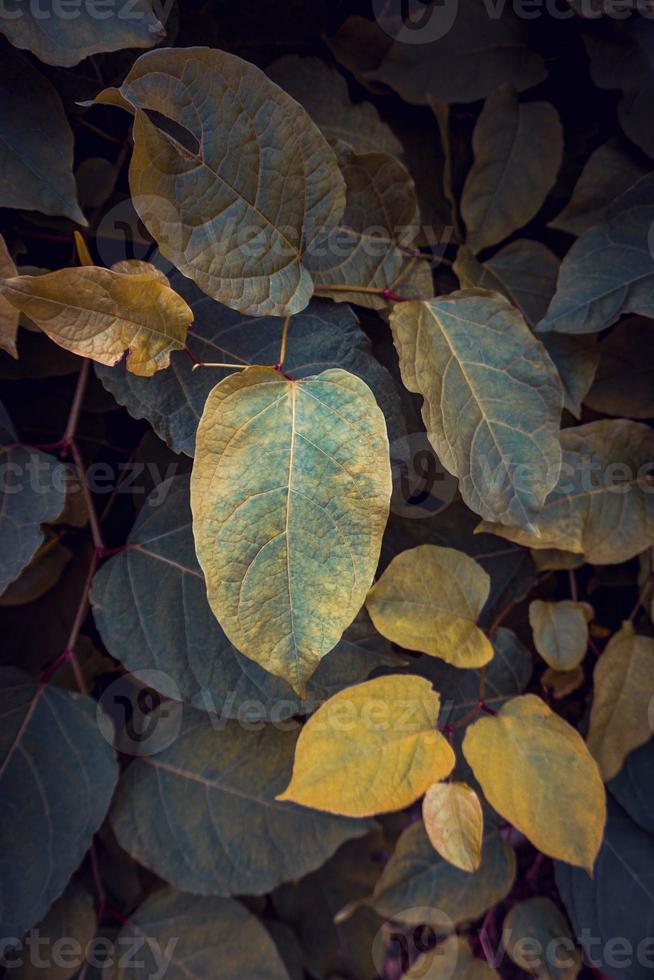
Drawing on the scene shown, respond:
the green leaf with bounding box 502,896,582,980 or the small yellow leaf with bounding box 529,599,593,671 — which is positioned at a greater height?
the small yellow leaf with bounding box 529,599,593,671

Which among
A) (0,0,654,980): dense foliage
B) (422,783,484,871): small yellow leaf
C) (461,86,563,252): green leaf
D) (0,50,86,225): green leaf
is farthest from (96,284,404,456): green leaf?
(422,783,484,871): small yellow leaf

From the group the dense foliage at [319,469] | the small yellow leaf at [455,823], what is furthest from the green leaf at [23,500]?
the small yellow leaf at [455,823]

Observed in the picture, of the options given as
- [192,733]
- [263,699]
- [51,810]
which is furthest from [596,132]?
[51,810]

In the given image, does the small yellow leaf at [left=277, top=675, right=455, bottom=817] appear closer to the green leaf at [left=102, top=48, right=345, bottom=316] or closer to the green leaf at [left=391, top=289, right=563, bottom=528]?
the green leaf at [left=391, top=289, right=563, bottom=528]

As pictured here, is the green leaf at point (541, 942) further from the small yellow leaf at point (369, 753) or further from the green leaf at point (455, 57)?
the green leaf at point (455, 57)

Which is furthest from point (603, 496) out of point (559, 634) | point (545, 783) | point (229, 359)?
point (229, 359)

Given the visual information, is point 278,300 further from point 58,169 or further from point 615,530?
point 615,530
